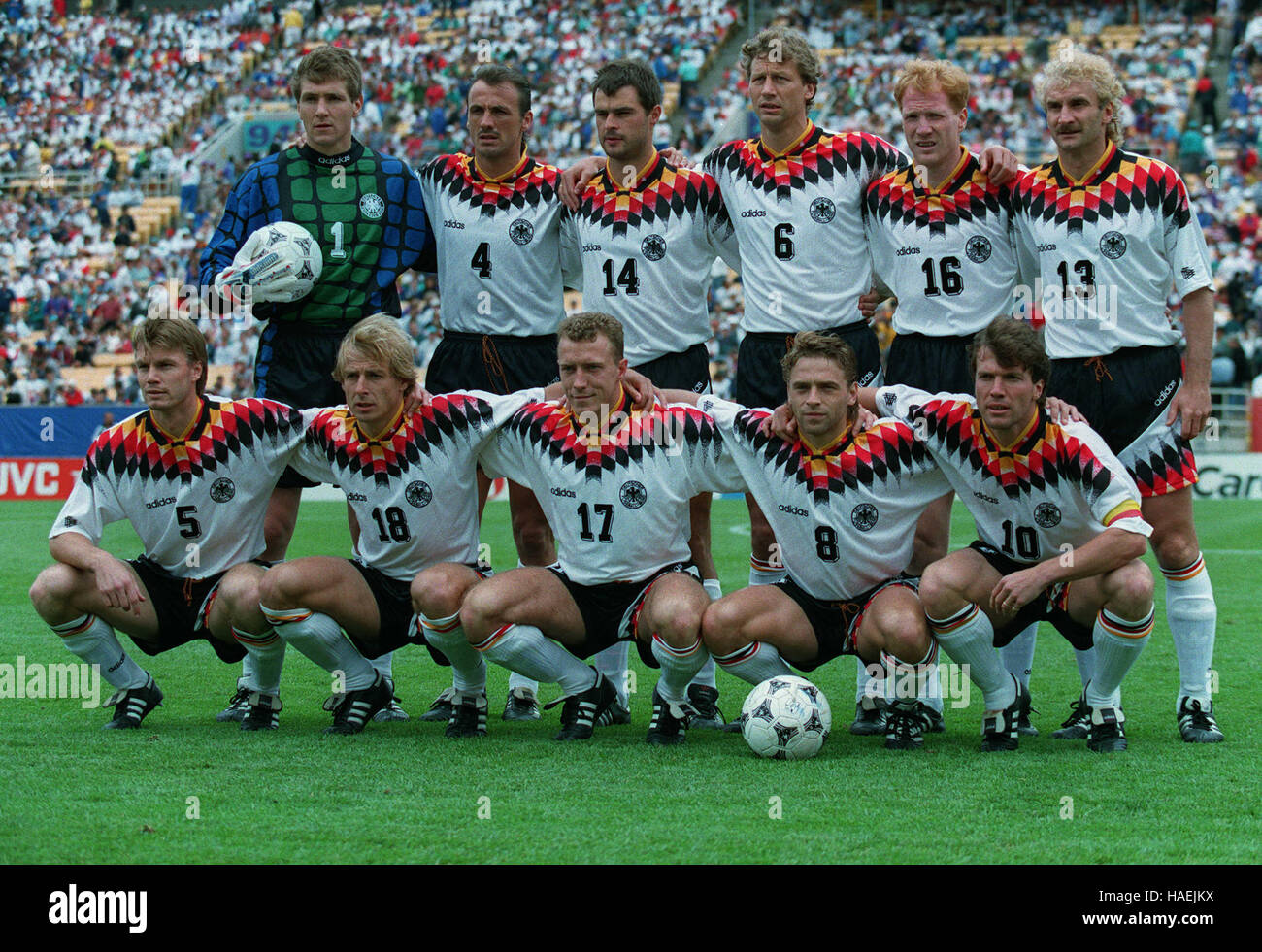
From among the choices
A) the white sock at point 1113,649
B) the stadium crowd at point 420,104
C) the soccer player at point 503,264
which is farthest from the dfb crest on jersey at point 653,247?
the stadium crowd at point 420,104

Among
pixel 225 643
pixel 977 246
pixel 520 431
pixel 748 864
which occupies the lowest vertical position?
pixel 748 864

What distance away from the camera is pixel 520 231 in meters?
6.23

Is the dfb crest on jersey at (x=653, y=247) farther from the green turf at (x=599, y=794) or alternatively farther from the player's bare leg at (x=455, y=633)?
the green turf at (x=599, y=794)

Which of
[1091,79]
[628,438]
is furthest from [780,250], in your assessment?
[1091,79]

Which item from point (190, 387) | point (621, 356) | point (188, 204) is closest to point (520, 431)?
point (621, 356)

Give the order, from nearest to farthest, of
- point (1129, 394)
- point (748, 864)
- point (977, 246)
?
point (748, 864), point (1129, 394), point (977, 246)

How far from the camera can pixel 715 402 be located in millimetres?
5461

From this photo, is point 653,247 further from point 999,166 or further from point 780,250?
point 999,166

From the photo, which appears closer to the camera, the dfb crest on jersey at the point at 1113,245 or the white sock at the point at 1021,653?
the dfb crest on jersey at the point at 1113,245

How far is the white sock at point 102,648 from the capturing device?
5.49 m

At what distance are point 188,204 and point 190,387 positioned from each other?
942 inches

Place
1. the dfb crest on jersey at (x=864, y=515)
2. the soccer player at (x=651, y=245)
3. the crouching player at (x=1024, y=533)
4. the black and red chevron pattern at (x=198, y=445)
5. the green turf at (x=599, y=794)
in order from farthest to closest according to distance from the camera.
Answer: the soccer player at (x=651, y=245) < the black and red chevron pattern at (x=198, y=445) < the dfb crest on jersey at (x=864, y=515) < the crouching player at (x=1024, y=533) < the green turf at (x=599, y=794)

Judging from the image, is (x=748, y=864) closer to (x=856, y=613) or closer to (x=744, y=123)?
(x=856, y=613)

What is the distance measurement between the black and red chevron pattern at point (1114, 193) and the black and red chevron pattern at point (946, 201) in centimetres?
24
